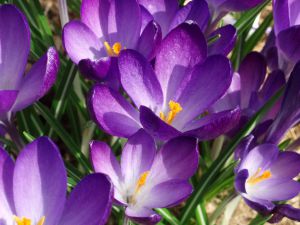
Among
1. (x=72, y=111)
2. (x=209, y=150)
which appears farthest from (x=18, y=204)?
(x=209, y=150)

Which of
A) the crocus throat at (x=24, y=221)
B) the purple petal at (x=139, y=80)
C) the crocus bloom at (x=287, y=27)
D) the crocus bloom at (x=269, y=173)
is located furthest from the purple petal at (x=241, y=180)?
the crocus throat at (x=24, y=221)

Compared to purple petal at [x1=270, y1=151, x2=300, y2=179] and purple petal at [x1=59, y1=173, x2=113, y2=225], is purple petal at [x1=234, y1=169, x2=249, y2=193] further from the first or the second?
purple petal at [x1=59, y1=173, x2=113, y2=225]

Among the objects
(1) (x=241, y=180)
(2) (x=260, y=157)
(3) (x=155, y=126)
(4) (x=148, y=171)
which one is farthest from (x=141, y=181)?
(2) (x=260, y=157)

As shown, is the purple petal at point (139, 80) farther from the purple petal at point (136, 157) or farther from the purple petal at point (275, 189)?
the purple petal at point (275, 189)

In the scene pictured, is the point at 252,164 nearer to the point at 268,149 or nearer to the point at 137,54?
the point at 268,149

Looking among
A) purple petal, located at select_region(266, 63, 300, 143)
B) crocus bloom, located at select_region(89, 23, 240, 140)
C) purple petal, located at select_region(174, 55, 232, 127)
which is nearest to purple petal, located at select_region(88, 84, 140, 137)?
crocus bloom, located at select_region(89, 23, 240, 140)

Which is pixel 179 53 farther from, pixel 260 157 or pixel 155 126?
pixel 260 157
